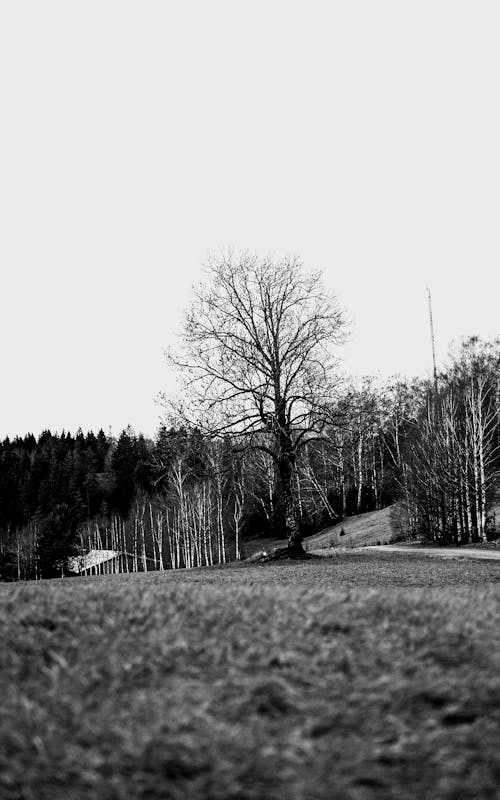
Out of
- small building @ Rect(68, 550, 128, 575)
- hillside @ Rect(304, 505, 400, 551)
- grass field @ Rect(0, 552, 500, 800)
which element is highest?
grass field @ Rect(0, 552, 500, 800)

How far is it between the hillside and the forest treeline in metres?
2.02

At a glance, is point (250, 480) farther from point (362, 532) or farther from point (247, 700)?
point (247, 700)

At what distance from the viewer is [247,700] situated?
4.01 m

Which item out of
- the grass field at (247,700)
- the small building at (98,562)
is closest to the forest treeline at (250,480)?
the small building at (98,562)

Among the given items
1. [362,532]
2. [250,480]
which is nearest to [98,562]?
[250,480]

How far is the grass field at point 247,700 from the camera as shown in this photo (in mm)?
3326

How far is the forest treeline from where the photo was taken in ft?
110

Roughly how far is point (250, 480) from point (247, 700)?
5696 centimetres

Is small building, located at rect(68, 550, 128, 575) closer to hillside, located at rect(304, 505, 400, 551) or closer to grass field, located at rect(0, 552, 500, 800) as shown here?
hillside, located at rect(304, 505, 400, 551)

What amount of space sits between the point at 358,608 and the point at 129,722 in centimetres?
261

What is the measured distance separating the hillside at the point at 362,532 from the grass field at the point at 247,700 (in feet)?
136

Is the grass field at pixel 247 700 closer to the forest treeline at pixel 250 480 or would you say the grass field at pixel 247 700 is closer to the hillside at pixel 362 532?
the forest treeline at pixel 250 480

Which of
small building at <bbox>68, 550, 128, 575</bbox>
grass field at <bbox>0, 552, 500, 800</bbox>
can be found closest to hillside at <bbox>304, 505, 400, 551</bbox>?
small building at <bbox>68, 550, 128, 575</bbox>

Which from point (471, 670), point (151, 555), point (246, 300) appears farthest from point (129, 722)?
point (151, 555)
